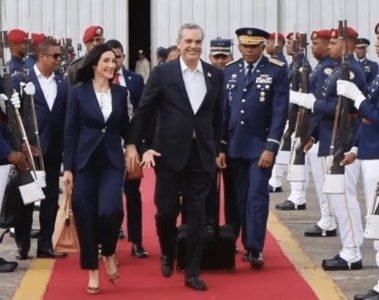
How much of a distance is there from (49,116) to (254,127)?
1.73 meters

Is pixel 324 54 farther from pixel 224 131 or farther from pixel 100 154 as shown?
pixel 100 154

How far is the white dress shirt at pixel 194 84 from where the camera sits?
9.98 metres

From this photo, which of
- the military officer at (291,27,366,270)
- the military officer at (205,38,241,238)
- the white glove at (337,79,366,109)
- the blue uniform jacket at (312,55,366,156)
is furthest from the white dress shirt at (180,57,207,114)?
the blue uniform jacket at (312,55,366,156)

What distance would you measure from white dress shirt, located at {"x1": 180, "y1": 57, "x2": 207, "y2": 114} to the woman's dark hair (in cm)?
61

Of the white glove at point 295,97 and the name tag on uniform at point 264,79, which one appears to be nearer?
the name tag on uniform at point 264,79

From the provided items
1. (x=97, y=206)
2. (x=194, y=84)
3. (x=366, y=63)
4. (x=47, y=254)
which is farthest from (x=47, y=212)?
(x=366, y=63)

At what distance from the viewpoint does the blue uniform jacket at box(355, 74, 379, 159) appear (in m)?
9.21

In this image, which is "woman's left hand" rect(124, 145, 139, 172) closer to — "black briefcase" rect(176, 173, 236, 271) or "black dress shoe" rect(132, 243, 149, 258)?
"black briefcase" rect(176, 173, 236, 271)

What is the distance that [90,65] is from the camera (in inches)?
388

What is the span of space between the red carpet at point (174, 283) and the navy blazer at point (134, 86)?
1.33m

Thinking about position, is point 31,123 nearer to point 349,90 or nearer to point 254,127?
point 254,127

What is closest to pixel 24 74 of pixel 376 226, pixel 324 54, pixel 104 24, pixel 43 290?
pixel 43 290

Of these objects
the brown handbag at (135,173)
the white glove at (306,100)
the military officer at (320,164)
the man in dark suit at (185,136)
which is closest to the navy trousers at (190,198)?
the man in dark suit at (185,136)

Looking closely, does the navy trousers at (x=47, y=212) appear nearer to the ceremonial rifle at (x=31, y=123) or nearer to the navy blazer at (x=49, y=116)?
the navy blazer at (x=49, y=116)
